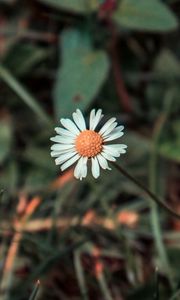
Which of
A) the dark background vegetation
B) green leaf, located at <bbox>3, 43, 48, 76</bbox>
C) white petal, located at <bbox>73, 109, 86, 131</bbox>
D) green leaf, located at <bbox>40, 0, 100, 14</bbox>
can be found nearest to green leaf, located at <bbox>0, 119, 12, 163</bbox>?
the dark background vegetation

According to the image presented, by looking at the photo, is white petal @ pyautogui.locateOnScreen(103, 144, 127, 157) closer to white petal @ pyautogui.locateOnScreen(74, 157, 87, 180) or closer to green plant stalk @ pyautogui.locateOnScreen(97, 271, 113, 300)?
white petal @ pyautogui.locateOnScreen(74, 157, 87, 180)

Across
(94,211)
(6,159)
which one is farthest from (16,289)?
(6,159)

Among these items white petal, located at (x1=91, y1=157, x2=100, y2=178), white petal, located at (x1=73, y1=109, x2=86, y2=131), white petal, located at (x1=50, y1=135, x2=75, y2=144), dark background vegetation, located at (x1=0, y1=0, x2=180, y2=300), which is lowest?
white petal, located at (x1=91, y1=157, x2=100, y2=178)

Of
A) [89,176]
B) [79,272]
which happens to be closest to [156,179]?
[89,176]

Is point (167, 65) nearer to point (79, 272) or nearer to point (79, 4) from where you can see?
point (79, 4)

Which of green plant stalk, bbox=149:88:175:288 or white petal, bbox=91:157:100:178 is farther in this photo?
green plant stalk, bbox=149:88:175:288

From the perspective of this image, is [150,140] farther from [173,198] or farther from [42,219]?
[42,219]
